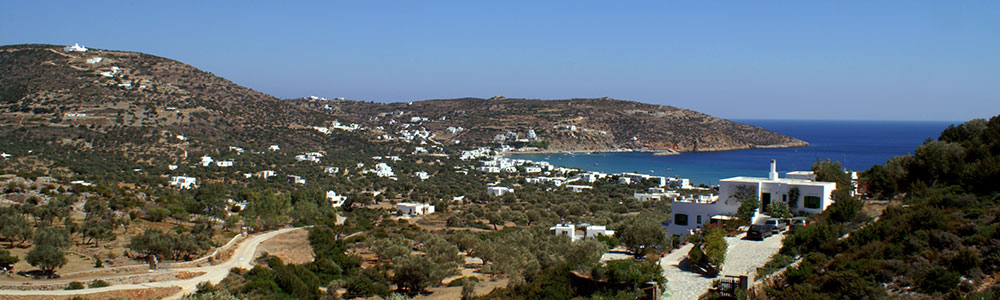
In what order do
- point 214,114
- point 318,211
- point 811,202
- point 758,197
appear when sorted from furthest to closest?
1. point 214,114
2. point 318,211
3. point 758,197
4. point 811,202

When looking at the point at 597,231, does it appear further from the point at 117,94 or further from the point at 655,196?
the point at 117,94

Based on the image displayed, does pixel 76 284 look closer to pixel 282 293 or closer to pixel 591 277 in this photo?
pixel 282 293

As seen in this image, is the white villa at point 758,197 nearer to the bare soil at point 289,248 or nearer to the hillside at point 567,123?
the bare soil at point 289,248

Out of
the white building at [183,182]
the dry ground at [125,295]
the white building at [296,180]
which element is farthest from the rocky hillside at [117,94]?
the dry ground at [125,295]

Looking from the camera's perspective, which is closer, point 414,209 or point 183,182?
point 414,209

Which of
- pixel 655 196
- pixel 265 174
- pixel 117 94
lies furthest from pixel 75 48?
pixel 655 196

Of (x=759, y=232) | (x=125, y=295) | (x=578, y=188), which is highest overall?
(x=759, y=232)

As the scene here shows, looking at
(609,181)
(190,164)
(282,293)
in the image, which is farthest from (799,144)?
(282,293)
